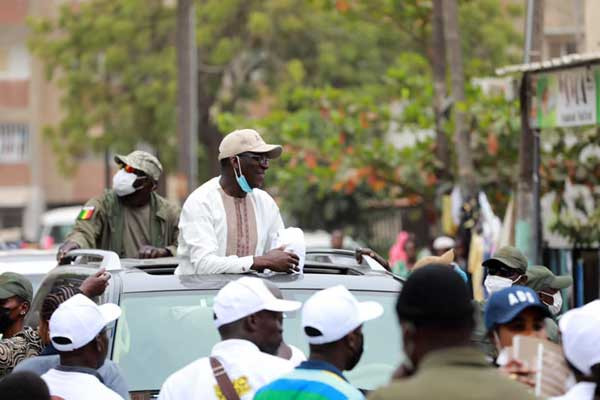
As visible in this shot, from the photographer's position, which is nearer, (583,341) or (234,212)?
(583,341)

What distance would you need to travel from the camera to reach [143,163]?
940cm

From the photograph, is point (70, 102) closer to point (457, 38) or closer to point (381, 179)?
point (381, 179)

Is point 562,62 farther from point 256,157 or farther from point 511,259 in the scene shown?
point 256,157

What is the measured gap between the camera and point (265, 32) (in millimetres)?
34781

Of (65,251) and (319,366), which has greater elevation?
(65,251)

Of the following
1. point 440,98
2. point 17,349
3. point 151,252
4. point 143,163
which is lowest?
point 17,349

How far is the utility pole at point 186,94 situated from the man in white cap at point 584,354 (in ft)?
61.0

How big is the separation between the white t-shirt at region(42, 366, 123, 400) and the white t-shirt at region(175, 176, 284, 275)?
1911mm

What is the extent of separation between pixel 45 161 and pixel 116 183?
42244 millimetres

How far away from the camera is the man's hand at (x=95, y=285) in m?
6.71

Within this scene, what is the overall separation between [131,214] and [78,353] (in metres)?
4.09

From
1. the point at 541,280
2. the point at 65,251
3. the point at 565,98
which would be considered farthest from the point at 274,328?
the point at 565,98

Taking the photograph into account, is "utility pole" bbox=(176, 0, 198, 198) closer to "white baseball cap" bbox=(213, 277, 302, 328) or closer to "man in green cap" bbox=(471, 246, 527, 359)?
"man in green cap" bbox=(471, 246, 527, 359)

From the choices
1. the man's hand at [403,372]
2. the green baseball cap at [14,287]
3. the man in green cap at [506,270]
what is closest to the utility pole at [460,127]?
the man in green cap at [506,270]
